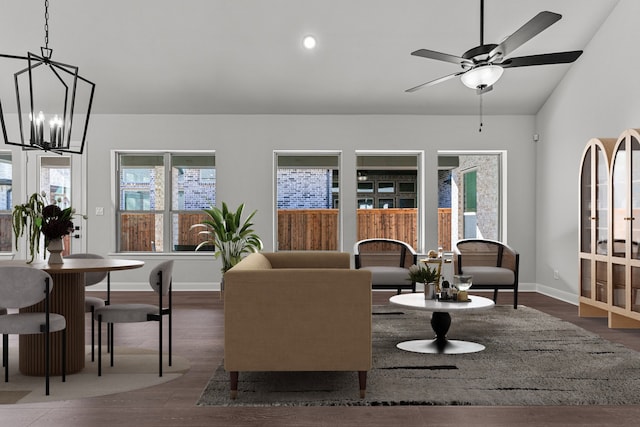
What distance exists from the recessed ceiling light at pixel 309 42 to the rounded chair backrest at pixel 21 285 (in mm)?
4479

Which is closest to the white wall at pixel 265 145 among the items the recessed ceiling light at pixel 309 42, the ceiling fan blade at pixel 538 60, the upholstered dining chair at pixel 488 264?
the upholstered dining chair at pixel 488 264

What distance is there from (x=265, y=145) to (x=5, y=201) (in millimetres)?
3831

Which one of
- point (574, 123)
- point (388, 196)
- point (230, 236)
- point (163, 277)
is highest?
point (574, 123)

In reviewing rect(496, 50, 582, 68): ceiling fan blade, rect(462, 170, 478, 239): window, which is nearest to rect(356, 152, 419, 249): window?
rect(462, 170, 478, 239): window

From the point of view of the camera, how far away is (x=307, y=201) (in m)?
8.51

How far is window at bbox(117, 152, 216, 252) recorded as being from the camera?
8469mm

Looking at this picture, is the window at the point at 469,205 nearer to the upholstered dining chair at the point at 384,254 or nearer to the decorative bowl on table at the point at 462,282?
the upholstered dining chair at the point at 384,254

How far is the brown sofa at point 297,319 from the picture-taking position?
325cm

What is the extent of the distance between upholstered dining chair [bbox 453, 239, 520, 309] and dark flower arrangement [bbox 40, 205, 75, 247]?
4.17 m

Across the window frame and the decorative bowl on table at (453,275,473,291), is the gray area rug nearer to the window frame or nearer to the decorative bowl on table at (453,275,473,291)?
the decorative bowl on table at (453,275,473,291)

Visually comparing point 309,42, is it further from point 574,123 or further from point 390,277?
point 574,123

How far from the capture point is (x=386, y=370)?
154 inches

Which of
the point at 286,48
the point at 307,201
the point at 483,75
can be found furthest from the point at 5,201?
the point at 483,75

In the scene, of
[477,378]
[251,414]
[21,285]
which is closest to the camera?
[251,414]
